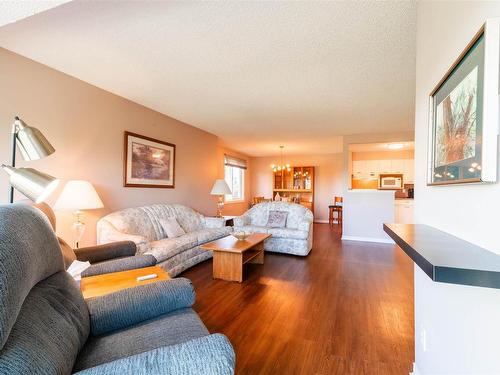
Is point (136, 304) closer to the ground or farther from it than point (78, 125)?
closer to the ground

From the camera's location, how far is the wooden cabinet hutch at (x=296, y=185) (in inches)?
334

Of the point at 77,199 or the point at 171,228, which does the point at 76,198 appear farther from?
the point at 171,228

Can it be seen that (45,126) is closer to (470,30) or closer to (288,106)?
(288,106)

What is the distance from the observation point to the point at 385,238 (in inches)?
205

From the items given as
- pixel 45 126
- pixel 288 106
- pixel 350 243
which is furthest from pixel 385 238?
pixel 45 126

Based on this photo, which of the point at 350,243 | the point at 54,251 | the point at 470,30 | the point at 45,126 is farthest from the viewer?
the point at 350,243

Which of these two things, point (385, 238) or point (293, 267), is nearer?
point (293, 267)

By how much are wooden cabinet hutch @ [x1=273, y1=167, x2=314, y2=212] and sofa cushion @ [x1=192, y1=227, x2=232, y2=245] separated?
4.61 meters

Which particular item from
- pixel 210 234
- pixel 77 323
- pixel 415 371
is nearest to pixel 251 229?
pixel 210 234

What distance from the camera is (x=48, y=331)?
2.76ft

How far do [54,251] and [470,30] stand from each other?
6.53 ft

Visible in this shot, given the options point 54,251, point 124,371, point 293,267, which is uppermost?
point 54,251

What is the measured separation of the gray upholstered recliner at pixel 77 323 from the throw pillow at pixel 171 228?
215 centimetres

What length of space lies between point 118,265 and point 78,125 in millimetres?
1931
